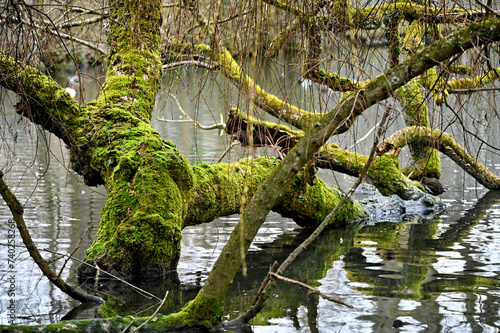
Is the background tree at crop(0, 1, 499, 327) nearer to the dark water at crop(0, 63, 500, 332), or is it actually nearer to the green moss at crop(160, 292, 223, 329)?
the green moss at crop(160, 292, 223, 329)

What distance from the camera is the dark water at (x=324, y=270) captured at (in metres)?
4.96

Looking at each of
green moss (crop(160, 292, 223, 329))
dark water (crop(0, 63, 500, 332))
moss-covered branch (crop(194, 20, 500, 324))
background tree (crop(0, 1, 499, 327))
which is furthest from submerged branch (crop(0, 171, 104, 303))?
moss-covered branch (crop(194, 20, 500, 324))

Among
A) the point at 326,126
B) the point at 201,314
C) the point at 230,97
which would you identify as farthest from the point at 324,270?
the point at 230,97

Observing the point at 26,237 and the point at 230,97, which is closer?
the point at 230,97

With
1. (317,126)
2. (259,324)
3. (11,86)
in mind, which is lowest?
(259,324)

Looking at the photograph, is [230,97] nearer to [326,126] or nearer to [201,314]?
[326,126]

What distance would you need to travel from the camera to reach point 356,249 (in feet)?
25.7

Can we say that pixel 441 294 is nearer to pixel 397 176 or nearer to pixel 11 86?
pixel 11 86

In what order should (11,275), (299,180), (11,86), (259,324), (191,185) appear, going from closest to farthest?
(11,86) < (259,324) < (11,275) < (191,185) < (299,180)

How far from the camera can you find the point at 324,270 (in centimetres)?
684

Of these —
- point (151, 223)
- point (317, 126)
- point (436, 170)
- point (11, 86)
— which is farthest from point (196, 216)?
point (436, 170)

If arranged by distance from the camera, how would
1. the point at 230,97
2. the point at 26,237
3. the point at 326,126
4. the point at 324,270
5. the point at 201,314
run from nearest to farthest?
the point at 230,97, the point at 326,126, the point at 201,314, the point at 26,237, the point at 324,270

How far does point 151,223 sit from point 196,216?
4.02 ft

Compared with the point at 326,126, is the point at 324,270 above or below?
below
